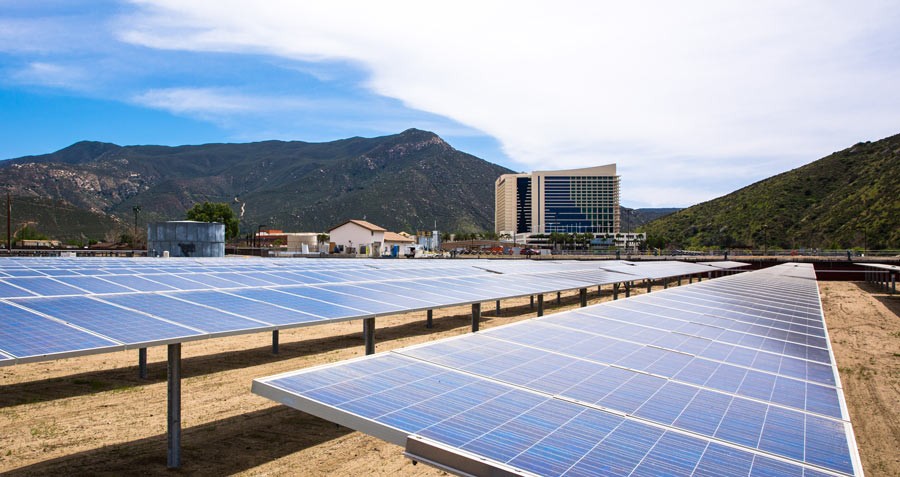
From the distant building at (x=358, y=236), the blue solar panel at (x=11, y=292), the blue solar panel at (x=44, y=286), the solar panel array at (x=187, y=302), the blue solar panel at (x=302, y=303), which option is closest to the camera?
the solar panel array at (x=187, y=302)

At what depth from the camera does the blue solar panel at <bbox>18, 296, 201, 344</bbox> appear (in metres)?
9.21

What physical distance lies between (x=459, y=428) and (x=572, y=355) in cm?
343

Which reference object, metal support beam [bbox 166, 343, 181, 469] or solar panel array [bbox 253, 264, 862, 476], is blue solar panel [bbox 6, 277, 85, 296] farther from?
solar panel array [bbox 253, 264, 862, 476]

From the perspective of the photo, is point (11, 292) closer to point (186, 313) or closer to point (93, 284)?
point (93, 284)

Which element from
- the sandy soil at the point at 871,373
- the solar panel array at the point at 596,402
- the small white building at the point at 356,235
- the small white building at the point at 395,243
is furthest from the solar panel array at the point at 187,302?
the small white building at the point at 356,235

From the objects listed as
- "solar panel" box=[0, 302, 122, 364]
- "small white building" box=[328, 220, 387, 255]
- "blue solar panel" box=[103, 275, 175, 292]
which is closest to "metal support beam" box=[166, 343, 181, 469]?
"solar panel" box=[0, 302, 122, 364]

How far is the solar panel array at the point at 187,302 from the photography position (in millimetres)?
8914

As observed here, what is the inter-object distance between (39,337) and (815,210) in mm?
146999

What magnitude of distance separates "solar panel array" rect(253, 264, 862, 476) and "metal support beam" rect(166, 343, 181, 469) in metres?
4.27

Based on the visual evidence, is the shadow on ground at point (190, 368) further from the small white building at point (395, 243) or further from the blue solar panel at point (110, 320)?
the small white building at point (395, 243)

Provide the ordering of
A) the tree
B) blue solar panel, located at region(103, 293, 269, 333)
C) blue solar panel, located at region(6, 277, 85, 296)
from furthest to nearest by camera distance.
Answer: the tree → blue solar panel, located at region(6, 277, 85, 296) → blue solar panel, located at region(103, 293, 269, 333)

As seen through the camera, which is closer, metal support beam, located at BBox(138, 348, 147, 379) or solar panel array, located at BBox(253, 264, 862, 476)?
solar panel array, located at BBox(253, 264, 862, 476)

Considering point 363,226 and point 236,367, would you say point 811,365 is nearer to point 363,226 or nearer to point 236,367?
point 236,367

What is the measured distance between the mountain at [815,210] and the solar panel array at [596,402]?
114 m
